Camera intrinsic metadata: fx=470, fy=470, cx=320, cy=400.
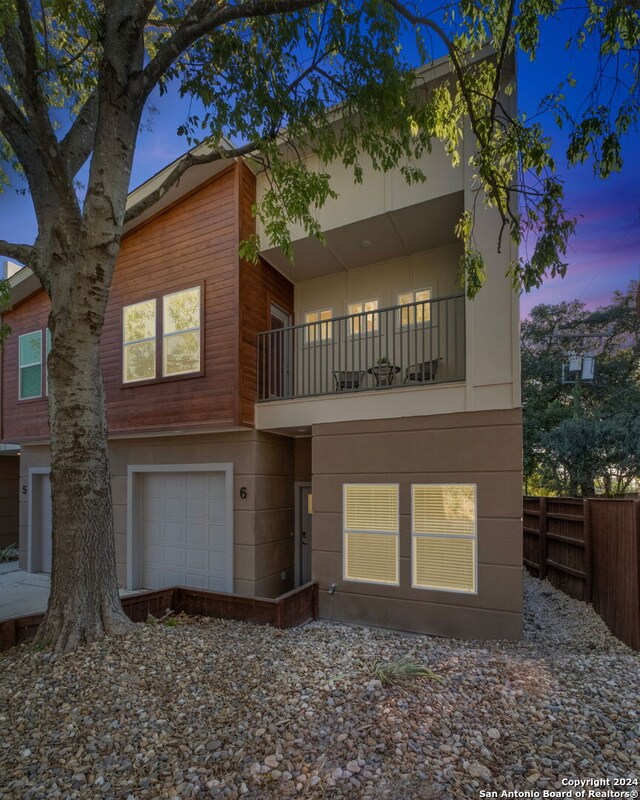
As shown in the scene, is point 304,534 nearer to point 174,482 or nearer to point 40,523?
point 174,482

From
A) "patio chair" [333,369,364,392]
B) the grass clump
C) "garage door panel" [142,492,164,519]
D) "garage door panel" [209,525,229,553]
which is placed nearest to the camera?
the grass clump

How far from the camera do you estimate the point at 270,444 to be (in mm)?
7680

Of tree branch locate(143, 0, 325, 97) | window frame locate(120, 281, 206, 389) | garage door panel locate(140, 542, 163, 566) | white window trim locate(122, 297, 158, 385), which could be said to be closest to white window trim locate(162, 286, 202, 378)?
window frame locate(120, 281, 206, 389)

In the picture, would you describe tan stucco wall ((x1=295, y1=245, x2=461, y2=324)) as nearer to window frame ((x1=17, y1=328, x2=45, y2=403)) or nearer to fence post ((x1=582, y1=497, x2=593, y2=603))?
fence post ((x1=582, y1=497, x2=593, y2=603))

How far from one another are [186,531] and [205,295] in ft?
13.1

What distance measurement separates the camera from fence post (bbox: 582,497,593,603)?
245 inches

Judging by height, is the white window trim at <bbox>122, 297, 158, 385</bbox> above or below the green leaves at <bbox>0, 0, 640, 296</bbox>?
below

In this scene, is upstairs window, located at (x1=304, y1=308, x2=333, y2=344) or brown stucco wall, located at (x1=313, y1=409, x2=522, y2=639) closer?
brown stucco wall, located at (x1=313, y1=409, x2=522, y2=639)

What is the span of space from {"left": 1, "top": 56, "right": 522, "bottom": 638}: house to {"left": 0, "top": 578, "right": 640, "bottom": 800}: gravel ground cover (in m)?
1.89

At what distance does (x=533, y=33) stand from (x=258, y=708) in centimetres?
621

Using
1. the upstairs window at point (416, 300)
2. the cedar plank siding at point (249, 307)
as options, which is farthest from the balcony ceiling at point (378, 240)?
the upstairs window at point (416, 300)

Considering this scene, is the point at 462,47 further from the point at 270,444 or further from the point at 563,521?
the point at 563,521

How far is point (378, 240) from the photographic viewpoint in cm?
730

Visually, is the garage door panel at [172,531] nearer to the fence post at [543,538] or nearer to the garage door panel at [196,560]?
the garage door panel at [196,560]
